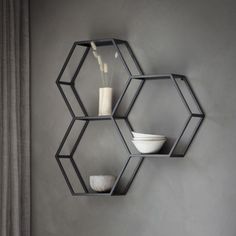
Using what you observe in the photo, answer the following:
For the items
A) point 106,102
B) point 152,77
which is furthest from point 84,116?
point 152,77

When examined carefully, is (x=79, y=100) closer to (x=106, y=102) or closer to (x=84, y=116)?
(x=84, y=116)

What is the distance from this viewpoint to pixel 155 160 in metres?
3.86

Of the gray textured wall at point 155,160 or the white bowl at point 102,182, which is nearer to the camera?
the gray textured wall at point 155,160

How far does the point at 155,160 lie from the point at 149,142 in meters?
0.24

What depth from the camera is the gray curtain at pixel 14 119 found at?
4.22 meters

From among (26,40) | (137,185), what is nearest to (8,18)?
(26,40)

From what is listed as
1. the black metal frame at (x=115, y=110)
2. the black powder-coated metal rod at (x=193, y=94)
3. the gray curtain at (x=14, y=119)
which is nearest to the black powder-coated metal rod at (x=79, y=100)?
the black metal frame at (x=115, y=110)

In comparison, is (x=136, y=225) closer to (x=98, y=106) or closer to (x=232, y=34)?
(x=98, y=106)

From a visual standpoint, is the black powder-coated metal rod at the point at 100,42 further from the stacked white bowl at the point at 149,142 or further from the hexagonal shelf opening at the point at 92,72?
the stacked white bowl at the point at 149,142

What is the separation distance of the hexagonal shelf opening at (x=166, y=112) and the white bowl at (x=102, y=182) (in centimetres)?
24

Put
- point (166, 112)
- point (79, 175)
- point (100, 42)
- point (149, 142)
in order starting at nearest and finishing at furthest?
point (149, 142), point (166, 112), point (100, 42), point (79, 175)

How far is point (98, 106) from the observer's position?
4.12 metres

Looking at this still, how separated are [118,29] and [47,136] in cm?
92

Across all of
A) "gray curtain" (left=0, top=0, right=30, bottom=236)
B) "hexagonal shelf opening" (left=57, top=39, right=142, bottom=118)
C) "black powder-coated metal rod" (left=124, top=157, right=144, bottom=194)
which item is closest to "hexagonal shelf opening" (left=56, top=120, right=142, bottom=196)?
"black powder-coated metal rod" (left=124, top=157, right=144, bottom=194)
